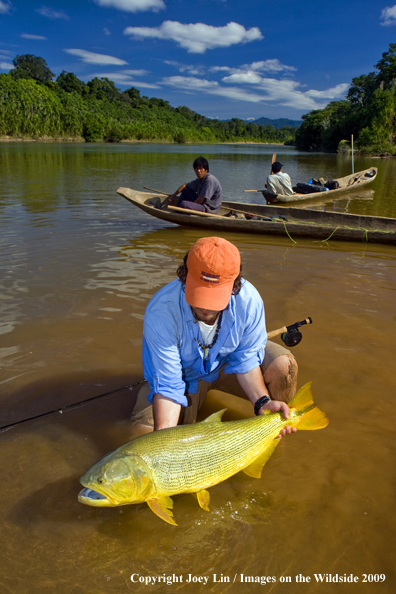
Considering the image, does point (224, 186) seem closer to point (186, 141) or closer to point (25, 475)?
point (25, 475)

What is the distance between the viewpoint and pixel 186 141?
10250cm

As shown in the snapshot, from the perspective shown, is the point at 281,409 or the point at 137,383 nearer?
the point at 281,409

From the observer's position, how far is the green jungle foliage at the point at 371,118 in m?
56.6

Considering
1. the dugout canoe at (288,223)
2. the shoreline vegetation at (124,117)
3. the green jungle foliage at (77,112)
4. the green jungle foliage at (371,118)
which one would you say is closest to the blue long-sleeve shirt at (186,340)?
the dugout canoe at (288,223)

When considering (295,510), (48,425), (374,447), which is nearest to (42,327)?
(48,425)

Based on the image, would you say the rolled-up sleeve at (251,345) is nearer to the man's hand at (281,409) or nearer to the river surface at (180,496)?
the man's hand at (281,409)

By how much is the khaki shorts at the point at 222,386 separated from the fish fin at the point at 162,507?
→ 2.40 ft

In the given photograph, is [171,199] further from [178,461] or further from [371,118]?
[371,118]

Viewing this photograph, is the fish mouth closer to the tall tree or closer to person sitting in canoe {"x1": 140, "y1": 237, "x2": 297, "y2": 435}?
person sitting in canoe {"x1": 140, "y1": 237, "x2": 297, "y2": 435}

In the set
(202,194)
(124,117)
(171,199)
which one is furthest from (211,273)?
(124,117)

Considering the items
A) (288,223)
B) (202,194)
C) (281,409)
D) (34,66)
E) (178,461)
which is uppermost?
(34,66)

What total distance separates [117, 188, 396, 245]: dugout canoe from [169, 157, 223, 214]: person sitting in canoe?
259mm

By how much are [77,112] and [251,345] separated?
278 ft

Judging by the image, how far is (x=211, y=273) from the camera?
2.12 m
